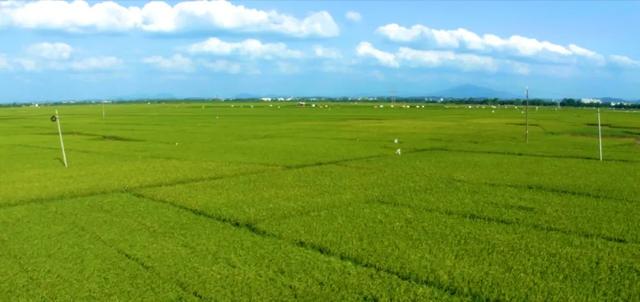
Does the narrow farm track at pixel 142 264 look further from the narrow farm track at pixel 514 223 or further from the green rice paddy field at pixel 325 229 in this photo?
the narrow farm track at pixel 514 223

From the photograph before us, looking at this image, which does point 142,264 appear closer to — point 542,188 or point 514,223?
point 514,223

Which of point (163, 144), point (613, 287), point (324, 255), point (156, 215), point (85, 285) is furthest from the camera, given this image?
point (163, 144)

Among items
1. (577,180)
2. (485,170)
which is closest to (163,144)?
(485,170)

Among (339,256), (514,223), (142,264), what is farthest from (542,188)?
(142,264)

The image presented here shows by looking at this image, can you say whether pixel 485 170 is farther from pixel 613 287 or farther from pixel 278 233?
pixel 613 287

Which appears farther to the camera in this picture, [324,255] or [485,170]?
[485,170]

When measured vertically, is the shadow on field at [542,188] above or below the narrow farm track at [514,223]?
above

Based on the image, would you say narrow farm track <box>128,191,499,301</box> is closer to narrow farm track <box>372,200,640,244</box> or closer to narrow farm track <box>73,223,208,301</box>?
narrow farm track <box>73,223,208,301</box>

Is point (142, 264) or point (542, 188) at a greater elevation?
point (542, 188)

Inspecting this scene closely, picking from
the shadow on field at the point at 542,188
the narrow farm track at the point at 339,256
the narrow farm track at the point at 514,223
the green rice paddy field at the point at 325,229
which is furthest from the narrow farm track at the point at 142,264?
the shadow on field at the point at 542,188
